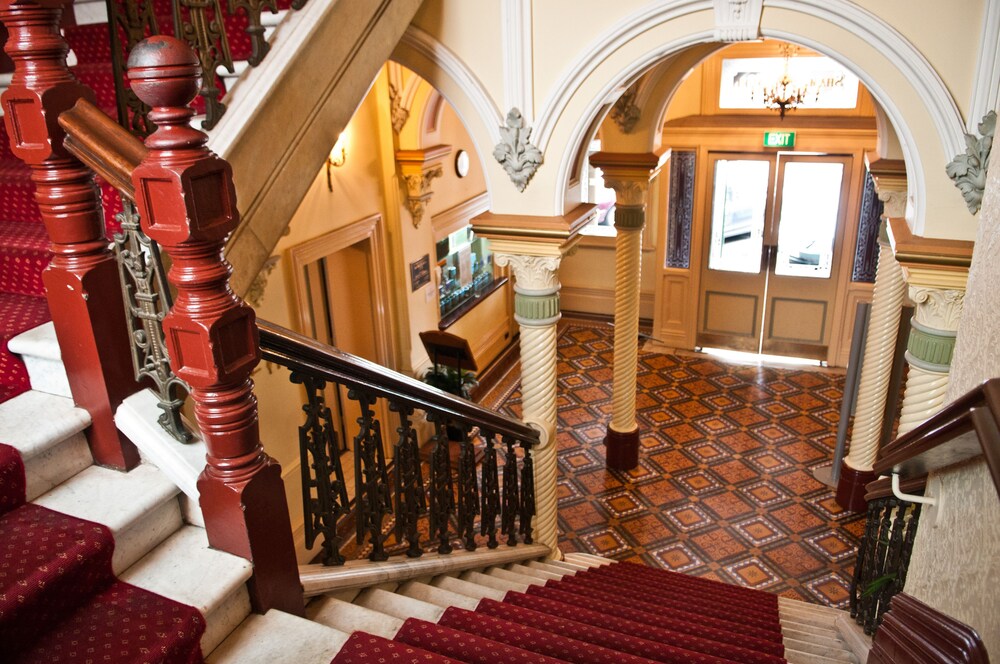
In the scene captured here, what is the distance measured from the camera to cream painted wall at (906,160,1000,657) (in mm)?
1385

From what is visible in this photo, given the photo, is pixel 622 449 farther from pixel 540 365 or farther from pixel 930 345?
pixel 930 345

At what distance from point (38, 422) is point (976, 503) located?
2238 millimetres

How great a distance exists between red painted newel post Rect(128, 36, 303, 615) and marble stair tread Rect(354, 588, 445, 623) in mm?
574

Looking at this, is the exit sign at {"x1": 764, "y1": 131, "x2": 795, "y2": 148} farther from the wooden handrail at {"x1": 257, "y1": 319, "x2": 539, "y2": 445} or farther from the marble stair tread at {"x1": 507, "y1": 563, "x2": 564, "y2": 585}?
the wooden handrail at {"x1": 257, "y1": 319, "x2": 539, "y2": 445}

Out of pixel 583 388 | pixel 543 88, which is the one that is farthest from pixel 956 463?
pixel 583 388

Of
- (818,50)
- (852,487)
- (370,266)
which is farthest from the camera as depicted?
(370,266)

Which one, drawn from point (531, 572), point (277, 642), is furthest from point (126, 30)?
point (531, 572)

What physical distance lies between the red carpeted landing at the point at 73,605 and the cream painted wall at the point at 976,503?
1.62 m

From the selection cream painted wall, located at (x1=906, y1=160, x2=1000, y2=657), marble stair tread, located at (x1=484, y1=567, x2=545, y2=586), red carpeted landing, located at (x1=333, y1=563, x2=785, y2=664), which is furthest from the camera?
marble stair tread, located at (x1=484, y1=567, x2=545, y2=586)

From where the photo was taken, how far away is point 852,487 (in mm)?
6562

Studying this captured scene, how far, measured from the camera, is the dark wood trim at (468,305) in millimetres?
8602

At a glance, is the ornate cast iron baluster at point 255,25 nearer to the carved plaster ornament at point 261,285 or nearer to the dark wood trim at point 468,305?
the carved plaster ornament at point 261,285

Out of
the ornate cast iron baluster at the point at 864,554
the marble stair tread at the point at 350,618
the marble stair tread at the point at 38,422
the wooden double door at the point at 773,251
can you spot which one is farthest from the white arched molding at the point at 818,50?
the wooden double door at the point at 773,251

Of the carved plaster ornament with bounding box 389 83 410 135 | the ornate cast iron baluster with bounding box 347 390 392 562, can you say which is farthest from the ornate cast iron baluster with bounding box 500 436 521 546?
the carved plaster ornament with bounding box 389 83 410 135
